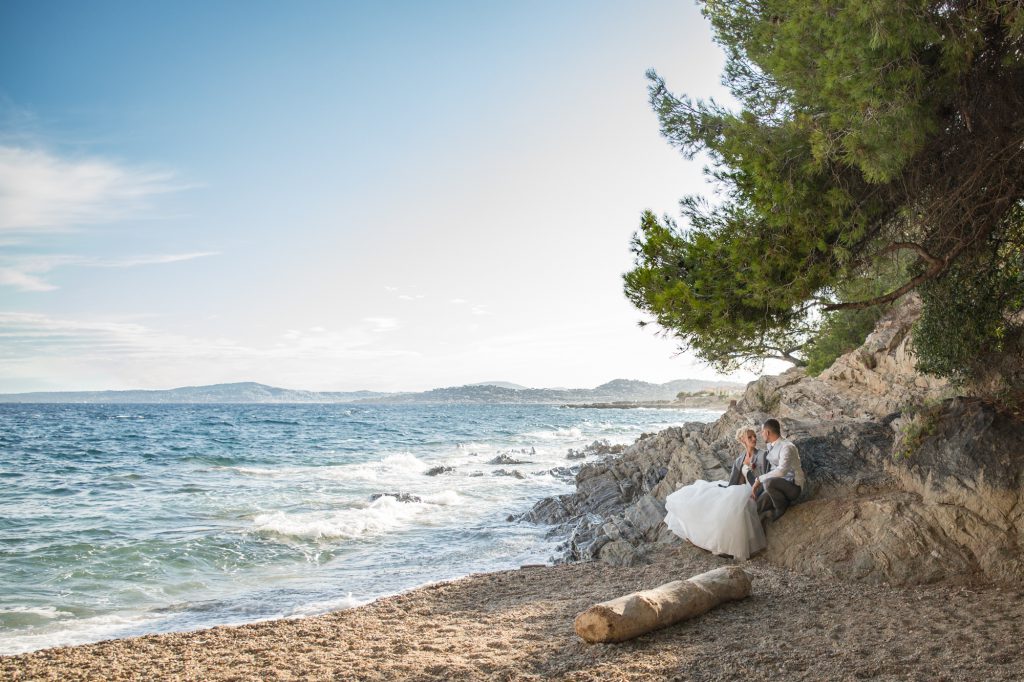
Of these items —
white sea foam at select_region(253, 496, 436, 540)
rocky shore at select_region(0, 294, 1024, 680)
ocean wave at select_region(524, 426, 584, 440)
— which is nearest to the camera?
rocky shore at select_region(0, 294, 1024, 680)

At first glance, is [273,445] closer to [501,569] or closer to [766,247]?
[501,569]

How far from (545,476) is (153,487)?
40.4ft

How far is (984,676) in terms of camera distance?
490 centimetres

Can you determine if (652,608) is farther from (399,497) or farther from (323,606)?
(399,497)

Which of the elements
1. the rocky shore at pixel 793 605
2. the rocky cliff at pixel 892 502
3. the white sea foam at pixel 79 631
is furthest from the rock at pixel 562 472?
the white sea foam at pixel 79 631

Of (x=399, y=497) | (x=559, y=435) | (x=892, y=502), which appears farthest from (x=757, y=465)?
(x=559, y=435)

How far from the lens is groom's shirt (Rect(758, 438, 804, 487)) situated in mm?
9109

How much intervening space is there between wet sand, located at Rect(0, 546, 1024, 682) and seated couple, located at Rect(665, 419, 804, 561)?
70 centimetres

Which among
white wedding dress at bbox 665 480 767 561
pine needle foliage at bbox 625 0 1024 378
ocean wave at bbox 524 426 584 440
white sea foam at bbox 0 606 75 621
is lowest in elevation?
ocean wave at bbox 524 426 584 440

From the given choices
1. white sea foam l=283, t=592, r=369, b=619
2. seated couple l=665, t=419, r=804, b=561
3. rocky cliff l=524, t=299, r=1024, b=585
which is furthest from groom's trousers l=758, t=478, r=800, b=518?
white sea foam l=283, t=592, r=369, b=619

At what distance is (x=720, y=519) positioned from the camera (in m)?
9.14

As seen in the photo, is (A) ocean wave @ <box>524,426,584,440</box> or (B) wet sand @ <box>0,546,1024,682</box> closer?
(B) wet sand @ <box>0,546,1024,682</box>

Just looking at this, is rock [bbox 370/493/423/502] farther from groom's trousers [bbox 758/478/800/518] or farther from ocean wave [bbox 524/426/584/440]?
ocean wave [bbox 524/426/584/440]

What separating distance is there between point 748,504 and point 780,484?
0.53m
